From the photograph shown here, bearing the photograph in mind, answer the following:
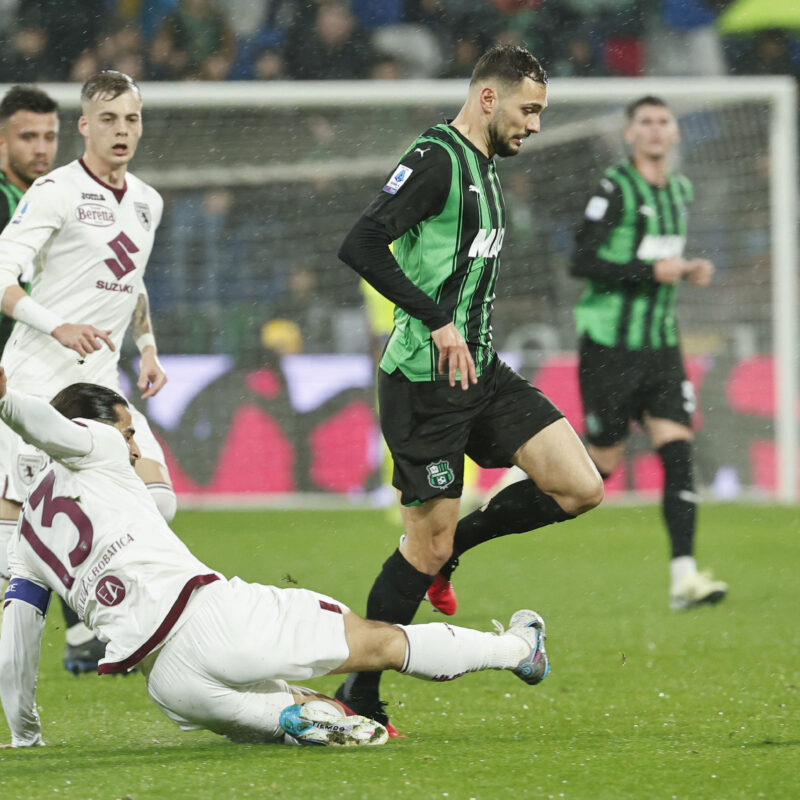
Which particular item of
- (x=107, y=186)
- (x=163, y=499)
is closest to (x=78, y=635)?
(x=163, y=499)

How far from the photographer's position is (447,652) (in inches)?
156

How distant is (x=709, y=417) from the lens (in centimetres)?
1228

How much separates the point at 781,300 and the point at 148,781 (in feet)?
29.8

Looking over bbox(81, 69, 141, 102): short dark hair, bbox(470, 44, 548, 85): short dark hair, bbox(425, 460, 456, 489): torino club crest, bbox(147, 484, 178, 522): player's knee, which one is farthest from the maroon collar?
bbox(425, 460, 456, 489): torino club crest

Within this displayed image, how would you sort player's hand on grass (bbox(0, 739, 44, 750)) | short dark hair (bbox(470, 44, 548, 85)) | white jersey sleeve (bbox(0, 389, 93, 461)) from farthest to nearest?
short dark hair (bbox(470, 44, 548, 85)) → player's hand on grass (bbox(0, 739, 44, 750)) → white jersey sleeve (bbox(0, 389, 93, 461))

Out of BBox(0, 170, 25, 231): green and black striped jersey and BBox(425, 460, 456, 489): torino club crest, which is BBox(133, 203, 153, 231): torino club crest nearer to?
BBox(0, 170, 25, 231): green and black striped jersey

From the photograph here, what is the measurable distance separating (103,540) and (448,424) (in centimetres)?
121

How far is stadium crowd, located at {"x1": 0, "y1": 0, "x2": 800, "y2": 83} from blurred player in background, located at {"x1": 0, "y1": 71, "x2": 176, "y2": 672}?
9054 mm

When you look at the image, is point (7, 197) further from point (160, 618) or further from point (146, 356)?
point (160, 618)

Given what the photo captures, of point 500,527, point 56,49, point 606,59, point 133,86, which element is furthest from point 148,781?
point 606,59

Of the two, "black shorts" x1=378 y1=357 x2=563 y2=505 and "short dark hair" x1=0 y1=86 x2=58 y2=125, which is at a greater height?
"short dark hair" x1=0 y1=86 x2=58 y2=125

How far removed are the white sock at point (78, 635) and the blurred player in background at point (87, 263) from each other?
756 millimetres

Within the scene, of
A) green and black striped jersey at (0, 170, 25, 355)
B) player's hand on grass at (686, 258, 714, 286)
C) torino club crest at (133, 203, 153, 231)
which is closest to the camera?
torino club crest at (133, 203, 153, 231)

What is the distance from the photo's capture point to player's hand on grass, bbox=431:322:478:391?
170 inches
